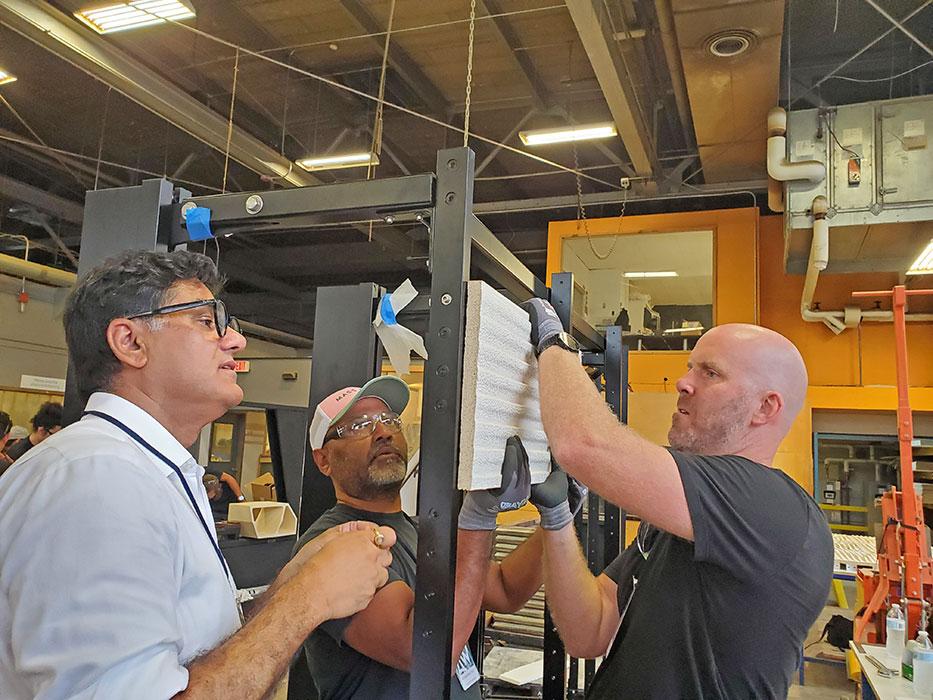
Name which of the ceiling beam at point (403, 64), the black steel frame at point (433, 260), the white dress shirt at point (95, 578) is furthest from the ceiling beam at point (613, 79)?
the white dress shirt at point (95, 578)

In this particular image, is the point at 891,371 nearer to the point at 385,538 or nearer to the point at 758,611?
the point at 758,611

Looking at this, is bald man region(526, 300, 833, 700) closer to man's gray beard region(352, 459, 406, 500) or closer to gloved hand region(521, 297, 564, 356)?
gloved hand region(521, 297, 564, 356)

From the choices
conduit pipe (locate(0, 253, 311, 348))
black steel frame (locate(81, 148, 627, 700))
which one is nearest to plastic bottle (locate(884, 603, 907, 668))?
black steel frame (locate(81, 148, 627, 700))

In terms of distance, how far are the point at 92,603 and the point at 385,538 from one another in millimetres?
513

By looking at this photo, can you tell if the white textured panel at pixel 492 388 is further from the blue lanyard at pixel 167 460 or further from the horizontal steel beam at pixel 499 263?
the blue lanyard at pixel 167 460

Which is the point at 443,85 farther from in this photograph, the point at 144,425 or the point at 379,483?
the point at 144,425

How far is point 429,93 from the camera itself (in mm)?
5918

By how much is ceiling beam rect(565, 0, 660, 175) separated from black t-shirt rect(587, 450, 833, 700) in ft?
10.1

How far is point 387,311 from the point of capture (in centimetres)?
139

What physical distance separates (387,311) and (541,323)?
1.11ft

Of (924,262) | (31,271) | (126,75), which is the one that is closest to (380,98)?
(126,75)

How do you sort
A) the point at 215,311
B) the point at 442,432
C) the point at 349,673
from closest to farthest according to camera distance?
the point at 442,432
the point at 215,311
the point at 349,673

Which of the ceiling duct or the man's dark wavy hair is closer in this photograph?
the man's dark wavy hair

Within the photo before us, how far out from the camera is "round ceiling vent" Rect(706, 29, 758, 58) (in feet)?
13.5
